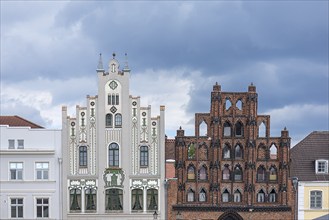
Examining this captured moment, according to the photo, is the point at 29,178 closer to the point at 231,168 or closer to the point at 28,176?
the point at 28,176

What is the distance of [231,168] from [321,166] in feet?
25.9

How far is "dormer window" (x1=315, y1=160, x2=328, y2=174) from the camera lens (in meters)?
67.1

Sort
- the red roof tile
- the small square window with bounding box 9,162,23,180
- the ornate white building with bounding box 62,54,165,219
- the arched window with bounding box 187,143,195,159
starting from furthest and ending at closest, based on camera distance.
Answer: the red roof tile < the arched window with bounding box 187,143,195,159 < the ornate white building with bounding box 62,54,165,219 < the small square window with bounding box 9,162,23,180

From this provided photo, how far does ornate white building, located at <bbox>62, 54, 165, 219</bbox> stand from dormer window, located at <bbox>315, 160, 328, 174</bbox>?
13444mm

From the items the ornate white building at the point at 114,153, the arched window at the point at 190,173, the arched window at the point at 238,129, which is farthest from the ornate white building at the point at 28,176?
the arched window at the point at 238,129

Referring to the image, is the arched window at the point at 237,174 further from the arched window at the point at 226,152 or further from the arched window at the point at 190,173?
the arched window at the point at 190,173

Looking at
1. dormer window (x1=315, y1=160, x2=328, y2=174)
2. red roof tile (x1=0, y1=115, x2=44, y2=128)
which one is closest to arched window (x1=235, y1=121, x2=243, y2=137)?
dormer window (x1=315, y1=160, x2=328, y2=174)

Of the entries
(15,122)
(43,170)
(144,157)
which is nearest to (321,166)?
(144,157)

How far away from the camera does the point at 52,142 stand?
216 feet

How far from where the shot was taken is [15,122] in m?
69.6

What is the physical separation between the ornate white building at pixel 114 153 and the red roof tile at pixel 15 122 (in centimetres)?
576

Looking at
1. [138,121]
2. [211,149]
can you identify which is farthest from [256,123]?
[138,121]

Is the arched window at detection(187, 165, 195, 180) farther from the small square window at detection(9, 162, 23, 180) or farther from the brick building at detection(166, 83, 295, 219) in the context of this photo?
the small square window at detection(9, 162, 23, 180)

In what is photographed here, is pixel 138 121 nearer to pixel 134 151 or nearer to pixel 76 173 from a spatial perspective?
pixel 134 151
